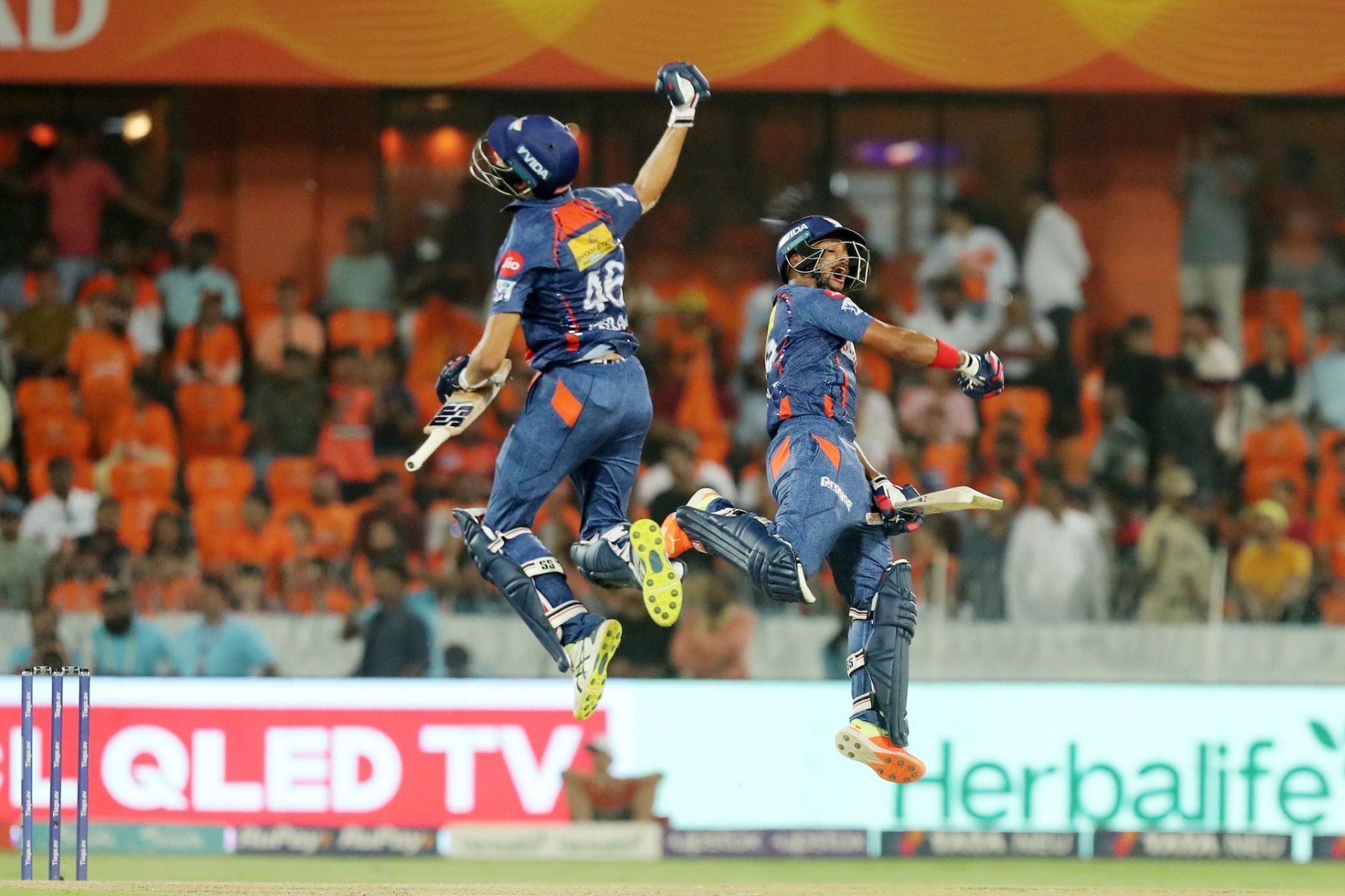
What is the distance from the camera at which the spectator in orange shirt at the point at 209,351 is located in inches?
645

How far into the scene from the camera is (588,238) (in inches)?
366

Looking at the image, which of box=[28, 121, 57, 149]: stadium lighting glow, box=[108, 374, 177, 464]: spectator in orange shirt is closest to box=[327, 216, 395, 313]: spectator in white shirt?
box=[108, 374, 177, 464]: spectator in orange shirt

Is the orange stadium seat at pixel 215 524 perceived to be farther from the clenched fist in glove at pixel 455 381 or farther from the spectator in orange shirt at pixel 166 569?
the clenched fist in glove at pixel 455 381

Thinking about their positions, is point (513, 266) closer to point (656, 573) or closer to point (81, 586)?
point (656, 573)

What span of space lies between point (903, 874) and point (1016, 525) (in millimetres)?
2743

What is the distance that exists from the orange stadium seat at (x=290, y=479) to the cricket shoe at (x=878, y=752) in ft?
23.3

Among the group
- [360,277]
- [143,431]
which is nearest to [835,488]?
[143,431]

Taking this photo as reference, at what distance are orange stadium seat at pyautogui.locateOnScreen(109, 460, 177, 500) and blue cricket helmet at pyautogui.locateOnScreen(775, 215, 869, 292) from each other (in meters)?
7.28

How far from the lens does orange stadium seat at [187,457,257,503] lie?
51.9 feet

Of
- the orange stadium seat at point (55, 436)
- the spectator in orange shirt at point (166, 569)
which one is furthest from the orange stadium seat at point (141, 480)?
the spectator in orange shirt at point (166, 569)

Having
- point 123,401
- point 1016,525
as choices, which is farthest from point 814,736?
point 123,401

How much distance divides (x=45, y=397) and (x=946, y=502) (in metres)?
9.11

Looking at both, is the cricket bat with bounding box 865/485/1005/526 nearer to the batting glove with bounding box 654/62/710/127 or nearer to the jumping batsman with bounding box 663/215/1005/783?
the jumping batsman with bounding box 663/215/1005/783

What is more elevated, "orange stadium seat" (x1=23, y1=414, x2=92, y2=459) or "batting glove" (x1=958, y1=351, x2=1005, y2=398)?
"orange stadium seat" (x1=23, y1=414, x2=92, y2=459)
